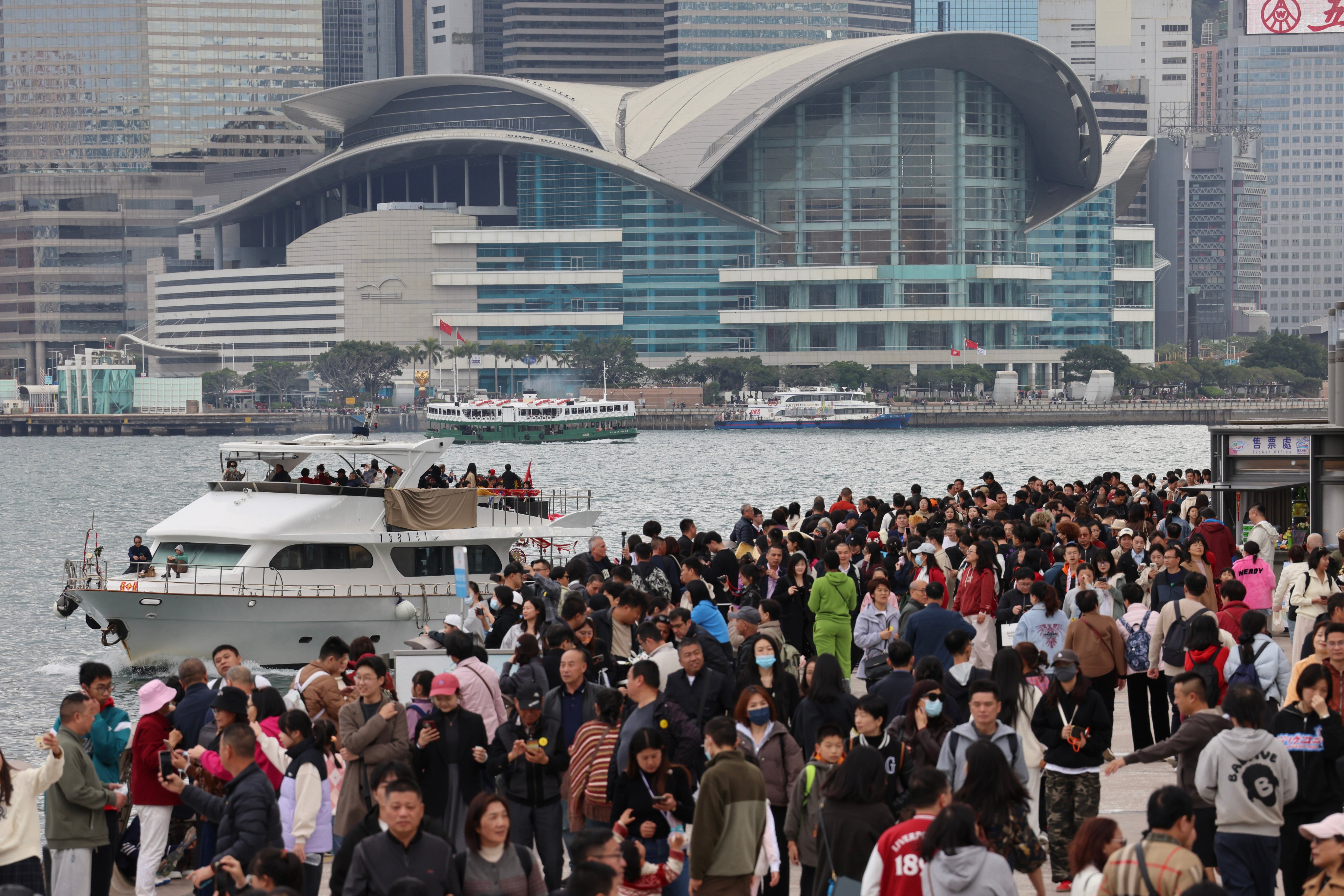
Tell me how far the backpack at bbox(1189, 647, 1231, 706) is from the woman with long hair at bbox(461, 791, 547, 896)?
4941 millimetres

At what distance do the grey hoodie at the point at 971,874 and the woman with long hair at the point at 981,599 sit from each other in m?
6.96

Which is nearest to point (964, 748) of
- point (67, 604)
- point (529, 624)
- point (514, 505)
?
point (529, 624)

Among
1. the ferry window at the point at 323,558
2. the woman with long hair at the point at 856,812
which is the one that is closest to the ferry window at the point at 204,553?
the ferry window at the point at 323,558

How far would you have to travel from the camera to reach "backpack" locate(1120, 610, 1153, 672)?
11594 mm

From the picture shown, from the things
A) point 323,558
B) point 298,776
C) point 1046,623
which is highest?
point 1046,623

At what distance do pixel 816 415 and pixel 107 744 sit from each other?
124182 mm

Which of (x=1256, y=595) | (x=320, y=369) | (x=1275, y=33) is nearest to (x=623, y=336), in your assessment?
(x=320, y=369)

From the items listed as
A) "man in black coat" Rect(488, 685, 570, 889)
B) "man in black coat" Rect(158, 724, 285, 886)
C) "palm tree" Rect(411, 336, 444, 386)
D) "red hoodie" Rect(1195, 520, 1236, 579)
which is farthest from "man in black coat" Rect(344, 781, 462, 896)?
"palm tree" Rect(411, 336, 444, 386)

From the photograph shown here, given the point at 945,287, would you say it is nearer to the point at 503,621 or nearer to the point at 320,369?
the point at 320,369

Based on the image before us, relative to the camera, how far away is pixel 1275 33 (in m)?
32.7

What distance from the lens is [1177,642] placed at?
1097cm

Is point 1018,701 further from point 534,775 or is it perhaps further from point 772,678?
point 534,775

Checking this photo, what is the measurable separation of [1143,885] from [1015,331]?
152992mm

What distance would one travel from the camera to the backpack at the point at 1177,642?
35.9 feet
